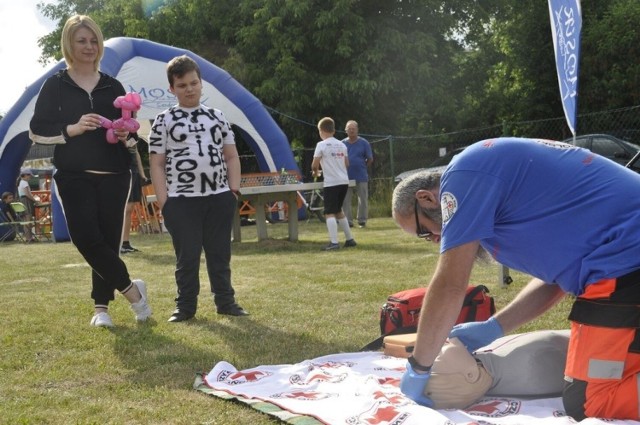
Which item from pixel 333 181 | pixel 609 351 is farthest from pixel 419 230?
pixel 333 181

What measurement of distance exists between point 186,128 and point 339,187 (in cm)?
562

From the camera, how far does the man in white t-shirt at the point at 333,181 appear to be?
33.7ft

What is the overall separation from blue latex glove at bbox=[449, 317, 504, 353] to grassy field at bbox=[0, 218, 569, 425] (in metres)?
0.90

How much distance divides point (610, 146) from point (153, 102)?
9.05m

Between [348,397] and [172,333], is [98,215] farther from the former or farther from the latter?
[348,397]

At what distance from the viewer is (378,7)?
24406 mm

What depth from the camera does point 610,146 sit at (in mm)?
15992

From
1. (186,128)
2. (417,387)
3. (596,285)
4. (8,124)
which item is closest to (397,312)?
(417,387)

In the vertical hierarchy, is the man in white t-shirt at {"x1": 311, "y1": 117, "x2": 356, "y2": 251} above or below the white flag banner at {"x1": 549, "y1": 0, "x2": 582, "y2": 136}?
below

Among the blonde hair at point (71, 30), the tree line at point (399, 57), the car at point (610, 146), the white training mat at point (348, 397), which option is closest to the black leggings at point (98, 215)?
the blonde hair at point (71, 30)

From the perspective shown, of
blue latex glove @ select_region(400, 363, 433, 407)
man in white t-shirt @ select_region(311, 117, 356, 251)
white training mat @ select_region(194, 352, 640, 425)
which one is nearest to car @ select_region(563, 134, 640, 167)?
man in white t-shirt @ select_region(311, 117, 356, 251)

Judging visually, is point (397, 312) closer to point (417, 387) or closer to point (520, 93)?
point (417, 387)

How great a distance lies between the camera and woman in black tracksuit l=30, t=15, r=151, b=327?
4926mm

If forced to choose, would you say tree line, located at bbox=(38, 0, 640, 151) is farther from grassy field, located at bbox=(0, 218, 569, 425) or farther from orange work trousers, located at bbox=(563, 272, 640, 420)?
orange work trousers, located at bbox=(563, 272, 640, 420)
